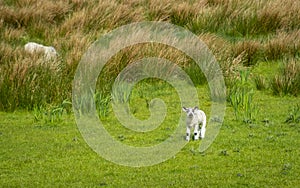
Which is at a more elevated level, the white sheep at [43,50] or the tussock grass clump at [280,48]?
the tussock grass clump at [280,48]

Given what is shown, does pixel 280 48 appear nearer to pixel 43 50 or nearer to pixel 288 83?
pixel 288 83

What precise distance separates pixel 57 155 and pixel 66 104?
6.65ft

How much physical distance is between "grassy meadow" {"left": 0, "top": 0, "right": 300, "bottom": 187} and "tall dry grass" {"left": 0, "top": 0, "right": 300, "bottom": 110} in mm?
20

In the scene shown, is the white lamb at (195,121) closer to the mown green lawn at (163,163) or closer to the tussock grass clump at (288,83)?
the mown green lawn at (163,163)

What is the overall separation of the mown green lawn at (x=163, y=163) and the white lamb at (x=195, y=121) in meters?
0.12

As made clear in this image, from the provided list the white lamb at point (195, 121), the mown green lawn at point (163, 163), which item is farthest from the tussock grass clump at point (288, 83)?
the white lamb at point (195, 121)

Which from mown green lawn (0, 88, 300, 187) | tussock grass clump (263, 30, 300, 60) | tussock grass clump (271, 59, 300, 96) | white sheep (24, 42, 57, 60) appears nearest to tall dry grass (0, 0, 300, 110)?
tussock grass clump (263, 30, 300, 60)

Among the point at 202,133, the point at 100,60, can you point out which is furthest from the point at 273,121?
the point at 100,60

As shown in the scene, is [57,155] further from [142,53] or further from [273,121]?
[142,53]

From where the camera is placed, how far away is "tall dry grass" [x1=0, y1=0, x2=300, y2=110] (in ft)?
31.6

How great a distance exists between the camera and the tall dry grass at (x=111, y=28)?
9633 mm

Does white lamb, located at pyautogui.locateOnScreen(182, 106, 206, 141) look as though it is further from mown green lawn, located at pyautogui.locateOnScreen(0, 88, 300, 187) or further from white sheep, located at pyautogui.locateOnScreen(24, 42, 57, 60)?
white sheep, located at pyautogui.locateOnScreen(24, 42, 57, 60)

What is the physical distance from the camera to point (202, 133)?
7.60 meters

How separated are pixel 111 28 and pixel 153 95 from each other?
13.0 ft
